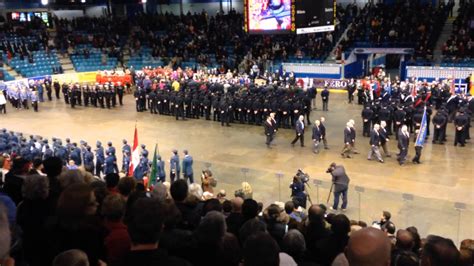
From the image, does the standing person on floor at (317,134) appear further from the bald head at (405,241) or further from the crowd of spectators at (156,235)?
the bald head at (405,241)

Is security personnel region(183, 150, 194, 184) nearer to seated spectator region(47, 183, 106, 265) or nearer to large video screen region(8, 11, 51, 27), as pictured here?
seated spectator region(47, 183, 106, 265)

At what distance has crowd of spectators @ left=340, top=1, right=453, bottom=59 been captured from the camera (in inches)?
1228

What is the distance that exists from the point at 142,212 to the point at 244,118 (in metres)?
18.5

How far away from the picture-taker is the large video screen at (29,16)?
40.6 metres

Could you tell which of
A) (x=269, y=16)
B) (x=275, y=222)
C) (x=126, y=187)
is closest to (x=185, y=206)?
(x=126, y=187)

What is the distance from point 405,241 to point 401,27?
1128 inches

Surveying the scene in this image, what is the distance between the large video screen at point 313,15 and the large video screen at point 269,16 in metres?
0.31

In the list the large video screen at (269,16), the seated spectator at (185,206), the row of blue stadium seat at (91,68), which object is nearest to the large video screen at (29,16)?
the row of blue stadium seat at (91,68)

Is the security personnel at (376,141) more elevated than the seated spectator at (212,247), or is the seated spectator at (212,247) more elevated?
the seated spectator at (212,247)

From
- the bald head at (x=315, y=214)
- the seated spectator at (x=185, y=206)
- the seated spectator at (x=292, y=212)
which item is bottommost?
the seated spectator at (x=292, y=212)

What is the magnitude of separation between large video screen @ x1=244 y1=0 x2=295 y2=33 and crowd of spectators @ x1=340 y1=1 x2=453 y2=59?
12.3m

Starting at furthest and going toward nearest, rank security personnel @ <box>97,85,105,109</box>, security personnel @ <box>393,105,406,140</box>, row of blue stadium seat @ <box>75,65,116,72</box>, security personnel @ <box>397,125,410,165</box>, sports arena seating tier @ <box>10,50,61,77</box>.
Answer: row of blue stadium seat @ <box>75,65,116,72</box> < sports arena seating tier @ <box>10,50,61,77</box> < security personnel @ <box>97,85,105,109</box> < security personnel @ <box>393,105,406,140</box> < security personnel @ <box>397,125,410,165</box>

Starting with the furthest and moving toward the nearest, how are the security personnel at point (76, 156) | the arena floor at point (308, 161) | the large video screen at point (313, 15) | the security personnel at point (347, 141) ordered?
1. the large video screen at point (313, 15)
2. the security personnel at point (347, 141)
3. the security personnel at point (76, 156)
4. the arena floor at point (308, 161)

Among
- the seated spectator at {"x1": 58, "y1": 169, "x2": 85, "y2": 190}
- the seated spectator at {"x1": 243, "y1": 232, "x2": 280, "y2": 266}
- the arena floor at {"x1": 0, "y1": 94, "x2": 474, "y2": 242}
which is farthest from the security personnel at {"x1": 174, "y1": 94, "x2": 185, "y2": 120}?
the seated spectator at {"x1": 243, "y1": 232, "x2": 280, "y2": 266}
